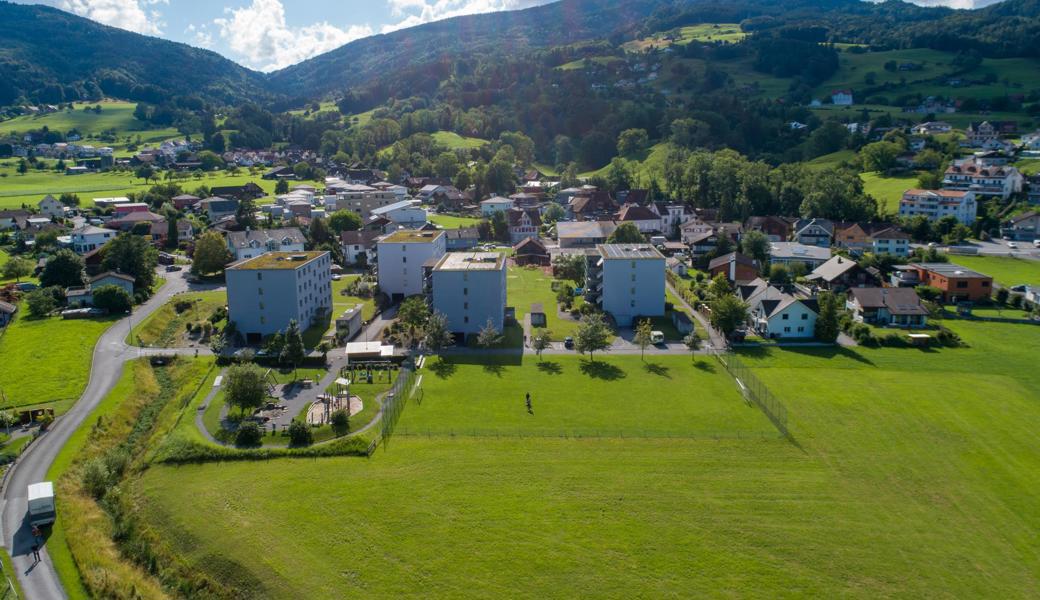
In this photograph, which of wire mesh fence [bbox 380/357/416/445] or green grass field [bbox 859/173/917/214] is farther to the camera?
green grass field [bbox 859/173/917/214]

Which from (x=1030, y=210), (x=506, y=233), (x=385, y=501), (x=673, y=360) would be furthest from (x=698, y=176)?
(x=385, y=501)

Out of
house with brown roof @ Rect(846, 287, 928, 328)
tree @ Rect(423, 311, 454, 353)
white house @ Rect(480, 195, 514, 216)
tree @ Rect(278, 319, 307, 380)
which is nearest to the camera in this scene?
tree @ Rect(278, 319, 307, 380)

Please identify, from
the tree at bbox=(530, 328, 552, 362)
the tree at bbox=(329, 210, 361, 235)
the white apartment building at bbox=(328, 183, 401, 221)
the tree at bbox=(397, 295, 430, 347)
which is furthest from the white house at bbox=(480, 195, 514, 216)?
the tree at bbox=(530, 328, 552, 362)

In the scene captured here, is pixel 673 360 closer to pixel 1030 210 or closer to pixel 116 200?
pixel 1030 210

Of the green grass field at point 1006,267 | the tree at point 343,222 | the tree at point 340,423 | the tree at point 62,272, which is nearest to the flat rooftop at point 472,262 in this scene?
the tree at point 340,423

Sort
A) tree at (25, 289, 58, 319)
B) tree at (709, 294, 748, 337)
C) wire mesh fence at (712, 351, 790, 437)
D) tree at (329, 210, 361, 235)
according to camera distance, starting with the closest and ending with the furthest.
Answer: wire mesh fence at (712, 351, 790, 437) < tree at (709, 294, 748, 337) < tree at (25, 289, 58, 319) < tree at (329, 210, 361, 235)

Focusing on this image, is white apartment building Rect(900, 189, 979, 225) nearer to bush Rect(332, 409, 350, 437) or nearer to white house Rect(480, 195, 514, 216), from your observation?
white house Rect(480, 195, 514, 216)

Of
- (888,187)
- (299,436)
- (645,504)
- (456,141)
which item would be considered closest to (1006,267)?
(888,187)
